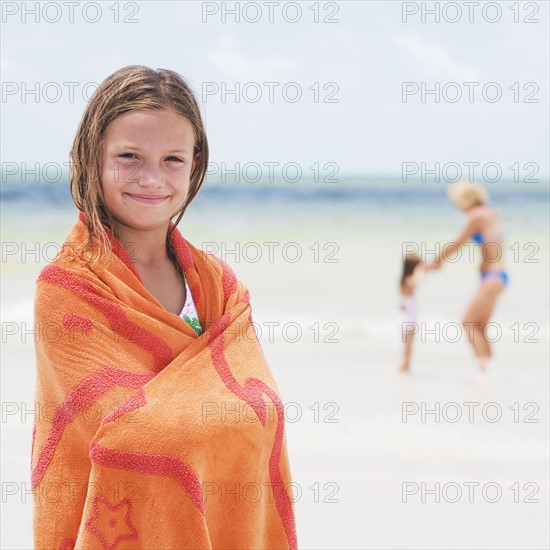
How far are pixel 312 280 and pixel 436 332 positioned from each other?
2205 millimetres

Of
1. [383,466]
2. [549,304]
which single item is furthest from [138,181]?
[549,304]

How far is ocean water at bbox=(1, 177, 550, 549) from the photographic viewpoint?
3.47m

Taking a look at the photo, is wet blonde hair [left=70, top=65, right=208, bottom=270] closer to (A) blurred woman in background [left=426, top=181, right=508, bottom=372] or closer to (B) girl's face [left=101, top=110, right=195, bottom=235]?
(B) girl's face [left=101, top=110, right=195, bottom=235]

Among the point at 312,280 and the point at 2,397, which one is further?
the point at 312,280

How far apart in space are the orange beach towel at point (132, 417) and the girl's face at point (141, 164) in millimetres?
85

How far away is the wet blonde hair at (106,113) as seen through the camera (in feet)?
5.69

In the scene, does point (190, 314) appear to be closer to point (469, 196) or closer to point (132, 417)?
point (132, 417)

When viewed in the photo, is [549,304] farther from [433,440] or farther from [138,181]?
[138,181]

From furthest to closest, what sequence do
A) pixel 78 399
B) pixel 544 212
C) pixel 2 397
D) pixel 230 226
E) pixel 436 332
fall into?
pixel 544 212 → pixel 230 226 → pixel 436 332 → pixel 2 397 → pixel 78 399

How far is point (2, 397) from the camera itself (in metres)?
5.21

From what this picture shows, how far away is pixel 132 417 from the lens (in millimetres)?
1604

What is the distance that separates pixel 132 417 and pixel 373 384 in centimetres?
439

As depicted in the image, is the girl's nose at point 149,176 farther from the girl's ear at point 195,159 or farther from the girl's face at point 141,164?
the girl's ear at point 195,159

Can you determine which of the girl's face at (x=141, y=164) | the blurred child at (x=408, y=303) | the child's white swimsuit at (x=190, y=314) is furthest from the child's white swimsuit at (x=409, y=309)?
the girl's face at (x=141, y=164)
